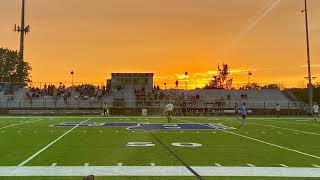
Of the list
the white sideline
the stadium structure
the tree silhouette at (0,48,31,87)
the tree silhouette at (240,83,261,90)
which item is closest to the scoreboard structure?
the stadium structure

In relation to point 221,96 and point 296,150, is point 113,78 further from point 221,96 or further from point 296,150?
point 296,150

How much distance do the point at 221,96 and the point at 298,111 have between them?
1280 cm

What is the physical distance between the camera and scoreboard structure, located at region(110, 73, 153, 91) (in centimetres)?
7844

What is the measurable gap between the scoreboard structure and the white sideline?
65.1 meters

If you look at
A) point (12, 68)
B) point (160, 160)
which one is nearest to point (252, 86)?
point (12, 68)

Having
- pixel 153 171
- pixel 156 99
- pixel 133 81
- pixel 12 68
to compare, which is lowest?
pixel 153 171

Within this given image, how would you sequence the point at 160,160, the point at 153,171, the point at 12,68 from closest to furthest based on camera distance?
the point at 153,171 < the point at 160,160 < the point at 12,68

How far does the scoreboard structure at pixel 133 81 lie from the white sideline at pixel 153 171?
6507cm

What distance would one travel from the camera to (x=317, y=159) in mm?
15203

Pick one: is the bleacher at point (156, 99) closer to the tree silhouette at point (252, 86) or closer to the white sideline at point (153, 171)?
the tree silhouette at point (252, 86)

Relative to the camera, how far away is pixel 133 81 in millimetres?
79375

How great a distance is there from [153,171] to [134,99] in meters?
59.5

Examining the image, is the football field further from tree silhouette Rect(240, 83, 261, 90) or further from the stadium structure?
tree silhouette Rect(240, 83, 261, 90)

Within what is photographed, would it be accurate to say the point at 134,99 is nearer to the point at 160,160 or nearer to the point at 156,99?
the point at 156,99
